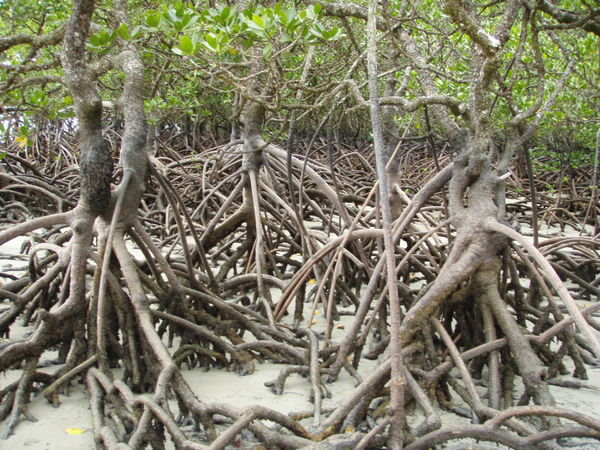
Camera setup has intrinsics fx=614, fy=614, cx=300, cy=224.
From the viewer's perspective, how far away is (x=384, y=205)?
5.52 ft

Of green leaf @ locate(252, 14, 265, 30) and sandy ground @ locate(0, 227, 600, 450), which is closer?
sandy ground @ locate(0, 227, 600, 450)

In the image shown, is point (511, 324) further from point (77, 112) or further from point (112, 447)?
point (77, 112)

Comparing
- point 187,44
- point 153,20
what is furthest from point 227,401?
point 153,20

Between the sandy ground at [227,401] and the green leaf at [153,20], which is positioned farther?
the green leaf at [153,20]

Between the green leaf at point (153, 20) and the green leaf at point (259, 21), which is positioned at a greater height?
the green leaf at point (153, 20)

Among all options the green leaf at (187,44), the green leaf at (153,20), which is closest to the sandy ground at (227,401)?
the green leaf at (187,44)

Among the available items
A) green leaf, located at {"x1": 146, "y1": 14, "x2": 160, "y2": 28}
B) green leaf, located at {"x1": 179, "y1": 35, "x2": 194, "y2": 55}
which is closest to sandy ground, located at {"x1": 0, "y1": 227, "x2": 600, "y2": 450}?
green leaf, located at {"x1": 179, "y1": 35, "x2": 194, "y2": 55}

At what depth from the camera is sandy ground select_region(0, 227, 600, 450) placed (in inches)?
86.1

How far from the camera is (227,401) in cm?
262

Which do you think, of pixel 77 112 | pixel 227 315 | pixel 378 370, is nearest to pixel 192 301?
pixel 227 315

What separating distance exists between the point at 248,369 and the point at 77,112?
1432 millimetres

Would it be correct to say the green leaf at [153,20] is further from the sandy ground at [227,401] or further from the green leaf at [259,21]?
the sandy ground at [227,401]

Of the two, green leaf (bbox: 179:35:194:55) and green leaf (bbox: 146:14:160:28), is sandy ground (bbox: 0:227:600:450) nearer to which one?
green leaf (bbox: 179:35:194:55)

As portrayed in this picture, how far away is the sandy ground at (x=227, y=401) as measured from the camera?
2186mm
